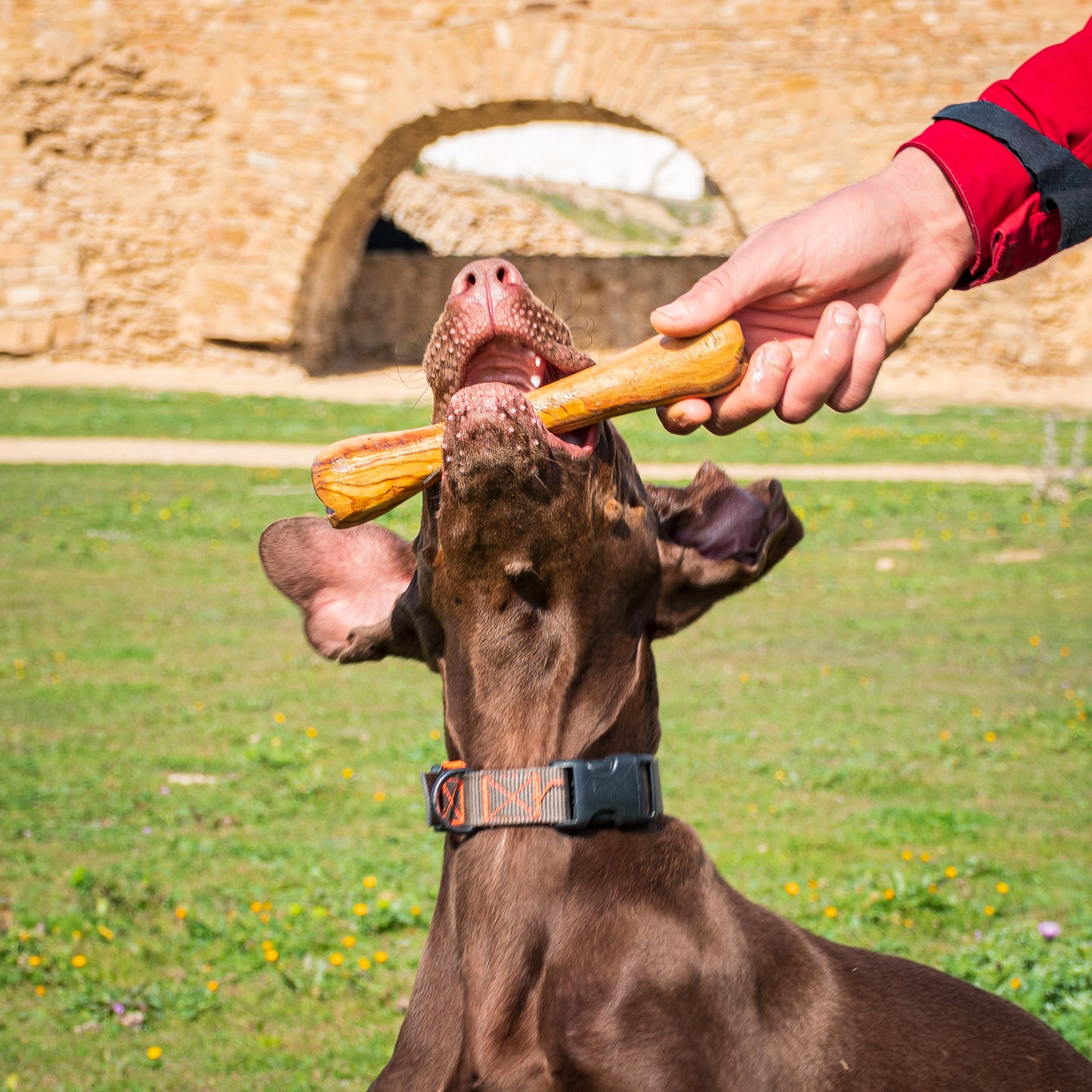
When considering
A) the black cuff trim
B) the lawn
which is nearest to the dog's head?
the black cuff trim

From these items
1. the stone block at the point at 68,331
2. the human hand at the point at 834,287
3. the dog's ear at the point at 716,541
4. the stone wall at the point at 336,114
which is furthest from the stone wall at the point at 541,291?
the human hand at the point at 834,287

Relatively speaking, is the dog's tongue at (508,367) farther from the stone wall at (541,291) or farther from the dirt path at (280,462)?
the stone wall at (541,291)

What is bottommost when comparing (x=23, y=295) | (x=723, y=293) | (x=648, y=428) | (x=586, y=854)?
(x=586, y=854)

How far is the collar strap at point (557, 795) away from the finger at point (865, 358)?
81cm

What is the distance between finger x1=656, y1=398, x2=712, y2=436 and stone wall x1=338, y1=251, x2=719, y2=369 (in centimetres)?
2408

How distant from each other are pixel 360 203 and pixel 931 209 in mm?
23381

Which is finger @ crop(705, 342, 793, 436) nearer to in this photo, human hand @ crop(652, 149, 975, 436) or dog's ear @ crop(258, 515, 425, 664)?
human hand @ crop(652, 149, 975, 436)

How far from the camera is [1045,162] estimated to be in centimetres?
266

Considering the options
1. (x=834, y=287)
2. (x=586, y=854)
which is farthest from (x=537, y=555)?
(x=834, y=287)

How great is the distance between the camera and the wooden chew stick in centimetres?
252

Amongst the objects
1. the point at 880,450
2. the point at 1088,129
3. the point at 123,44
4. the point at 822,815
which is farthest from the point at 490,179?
the point at 1088,129

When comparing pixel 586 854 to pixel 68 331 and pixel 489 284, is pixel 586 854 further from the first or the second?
pixel 68 331

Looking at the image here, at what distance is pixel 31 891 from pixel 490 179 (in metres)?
32.5

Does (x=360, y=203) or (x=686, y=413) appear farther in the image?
(x=360, y=203)
